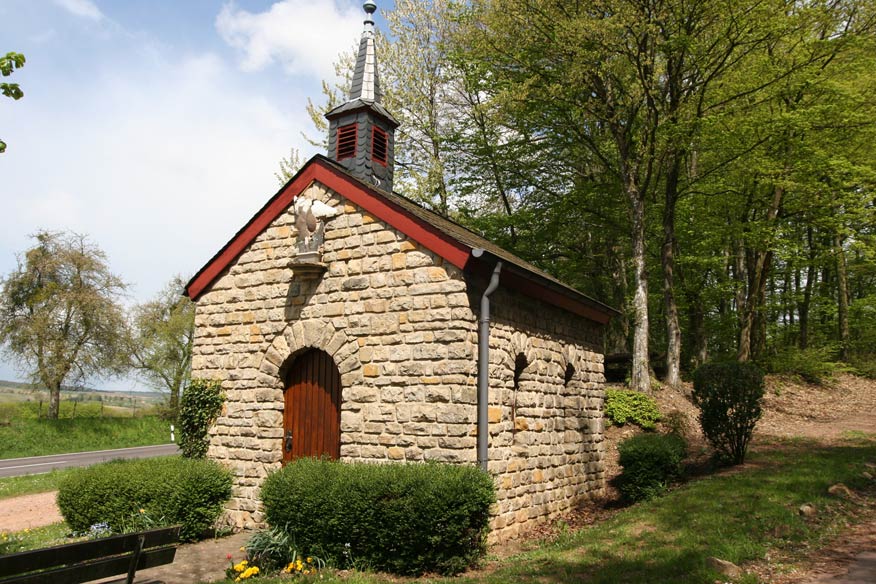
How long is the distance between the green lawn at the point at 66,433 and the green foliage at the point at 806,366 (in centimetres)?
2540

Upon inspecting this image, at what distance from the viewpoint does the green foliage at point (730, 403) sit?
10.5m

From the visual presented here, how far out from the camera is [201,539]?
884 centimetres

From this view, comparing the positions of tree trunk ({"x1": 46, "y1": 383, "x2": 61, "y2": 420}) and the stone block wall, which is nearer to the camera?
the stone block wall

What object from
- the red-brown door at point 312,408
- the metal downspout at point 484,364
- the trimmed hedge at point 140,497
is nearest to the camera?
the metal downspout at point 484,364

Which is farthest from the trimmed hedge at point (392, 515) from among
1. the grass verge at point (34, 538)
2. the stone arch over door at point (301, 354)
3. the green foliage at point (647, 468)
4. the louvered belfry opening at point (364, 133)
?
the louvered belfry opening at point (364, 133)

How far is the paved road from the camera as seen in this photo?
17869mm

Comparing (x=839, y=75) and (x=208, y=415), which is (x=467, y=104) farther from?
(x=208, y=415)

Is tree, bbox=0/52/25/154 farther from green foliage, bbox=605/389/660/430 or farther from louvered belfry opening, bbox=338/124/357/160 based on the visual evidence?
green foliage, bbox=605/389/660/430

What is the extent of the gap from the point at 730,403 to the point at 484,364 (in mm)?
5339

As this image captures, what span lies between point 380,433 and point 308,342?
2.01m

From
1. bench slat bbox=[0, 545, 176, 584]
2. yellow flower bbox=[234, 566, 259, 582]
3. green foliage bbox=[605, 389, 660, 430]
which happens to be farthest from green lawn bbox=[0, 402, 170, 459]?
bench slat bbox=[0, 545, 176, 584]

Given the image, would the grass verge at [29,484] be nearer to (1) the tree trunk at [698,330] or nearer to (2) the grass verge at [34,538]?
(2) the grass verge at [34,538]

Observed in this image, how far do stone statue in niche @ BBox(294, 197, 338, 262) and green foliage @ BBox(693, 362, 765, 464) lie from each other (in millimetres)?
7248

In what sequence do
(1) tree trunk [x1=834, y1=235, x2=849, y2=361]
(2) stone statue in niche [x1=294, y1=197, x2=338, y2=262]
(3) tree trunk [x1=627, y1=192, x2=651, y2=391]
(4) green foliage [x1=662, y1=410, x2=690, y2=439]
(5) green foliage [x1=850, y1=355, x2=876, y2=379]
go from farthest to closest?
(1) tree trunk [x1=834, y1=235, x2=849, y2=361] < (5) green foliage [x1=850, y1=355, x2=876, y2=379] < (3) tree trunk [x1=627, y1=192, x2=651, y2=391] < (4) green foliage [x1=662, y1=410, x2=690, y2=439] < (2) stone statue in niche [x1=294, y1=197, x2=338, y2=262]
